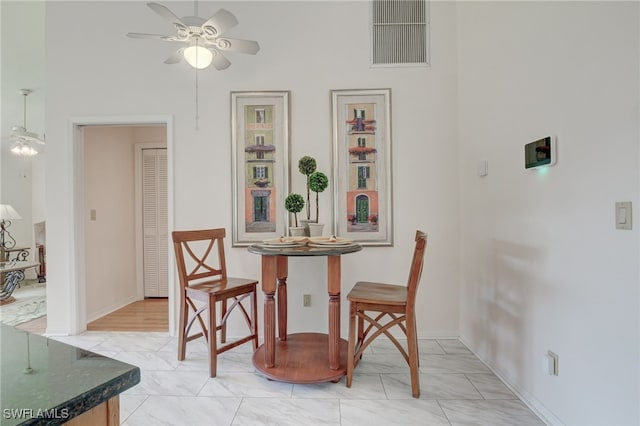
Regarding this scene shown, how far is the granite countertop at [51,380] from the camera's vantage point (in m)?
0.45

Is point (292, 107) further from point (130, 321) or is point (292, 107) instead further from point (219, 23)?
point (130, 321)

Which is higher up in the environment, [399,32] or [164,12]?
[399,32]

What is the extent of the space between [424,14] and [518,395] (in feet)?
10.3

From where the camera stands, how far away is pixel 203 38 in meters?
2.12

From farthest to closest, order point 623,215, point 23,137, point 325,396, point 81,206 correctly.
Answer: point 23,137, point 81,206, point 325,396, point 623,215

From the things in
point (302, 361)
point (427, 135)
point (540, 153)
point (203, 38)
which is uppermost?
point (203, 38)

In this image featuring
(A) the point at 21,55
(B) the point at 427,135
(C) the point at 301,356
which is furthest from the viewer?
(A) the point at 21,55

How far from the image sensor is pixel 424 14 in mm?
2844

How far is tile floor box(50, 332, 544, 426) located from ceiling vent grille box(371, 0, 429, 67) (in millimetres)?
2614

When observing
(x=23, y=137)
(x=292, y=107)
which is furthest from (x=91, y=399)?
(x=23, y=137)

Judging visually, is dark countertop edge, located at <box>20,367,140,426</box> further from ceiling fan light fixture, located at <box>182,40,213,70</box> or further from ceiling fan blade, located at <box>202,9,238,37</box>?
ceiling fan light fixture, located at <box>182,40,213,70</box>

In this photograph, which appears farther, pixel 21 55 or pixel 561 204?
pixel 21 55

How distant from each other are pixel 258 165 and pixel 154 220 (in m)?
2.18

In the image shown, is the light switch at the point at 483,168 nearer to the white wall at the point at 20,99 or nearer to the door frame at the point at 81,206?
the door frame at the point at 81,206
